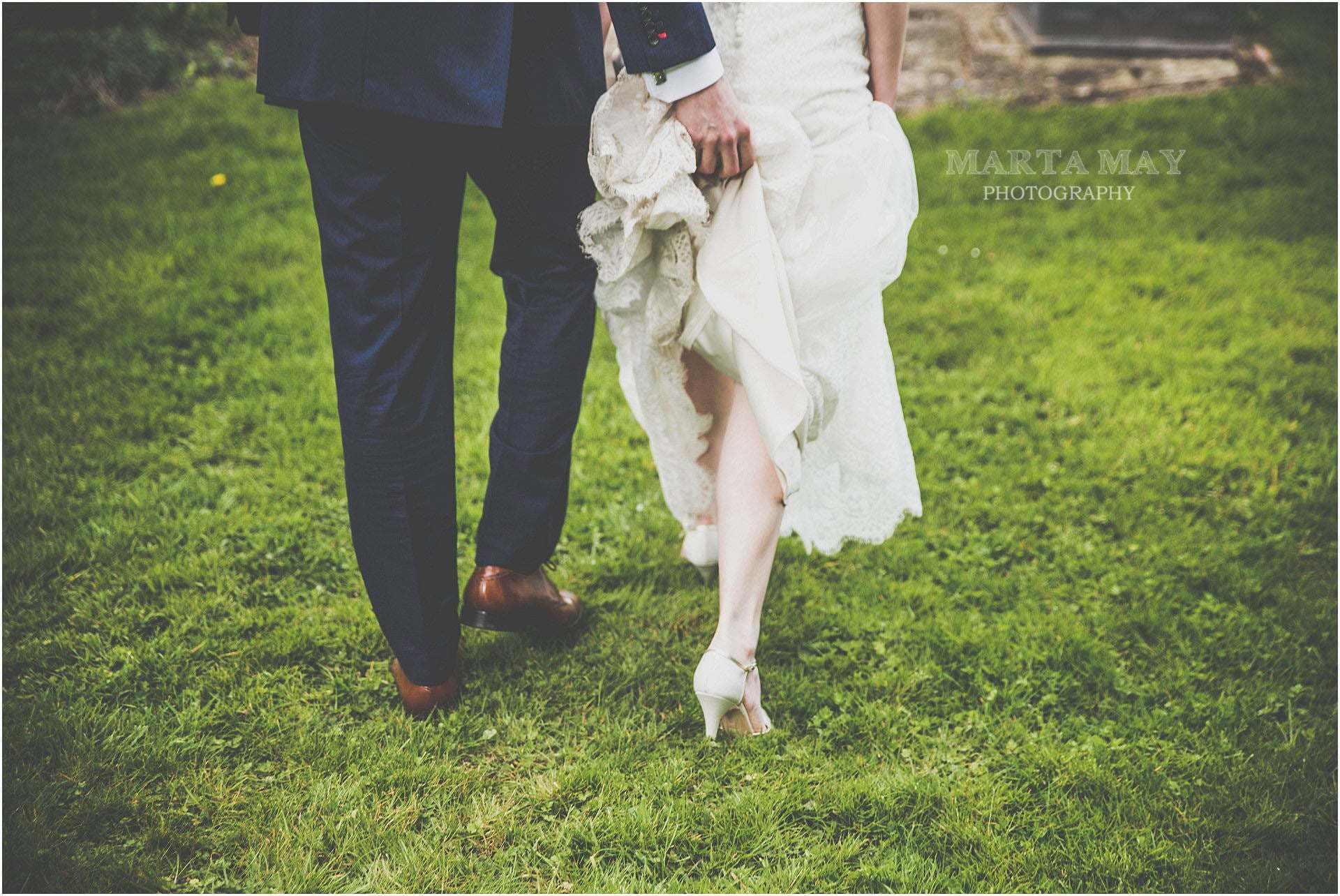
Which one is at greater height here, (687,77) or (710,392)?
(687,77)

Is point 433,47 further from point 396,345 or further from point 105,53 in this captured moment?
point 105,53

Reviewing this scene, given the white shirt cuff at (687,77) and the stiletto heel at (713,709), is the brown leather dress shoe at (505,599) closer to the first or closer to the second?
the stiletto heel at (713,709)

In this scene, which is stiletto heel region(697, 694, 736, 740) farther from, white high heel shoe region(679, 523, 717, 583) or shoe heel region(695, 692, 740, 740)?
white high heel shoe region(679, 523, 717, 583)

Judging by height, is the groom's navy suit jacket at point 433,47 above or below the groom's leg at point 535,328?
above

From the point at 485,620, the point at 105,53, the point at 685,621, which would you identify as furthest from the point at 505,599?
the point at 105,53

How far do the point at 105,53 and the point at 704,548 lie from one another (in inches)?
193

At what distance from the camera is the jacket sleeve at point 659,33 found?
1.67 meters

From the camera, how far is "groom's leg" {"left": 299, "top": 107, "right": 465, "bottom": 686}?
1.69 meters

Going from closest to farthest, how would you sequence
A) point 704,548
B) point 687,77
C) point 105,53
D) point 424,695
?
point 687,77, point 424,695, point 704,548, point 105,53

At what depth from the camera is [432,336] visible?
1864mm

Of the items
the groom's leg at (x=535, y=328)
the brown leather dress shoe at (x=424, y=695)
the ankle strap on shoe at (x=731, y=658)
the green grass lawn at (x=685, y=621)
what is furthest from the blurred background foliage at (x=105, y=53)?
the ankle strap on shoe at (x=731, y=658)

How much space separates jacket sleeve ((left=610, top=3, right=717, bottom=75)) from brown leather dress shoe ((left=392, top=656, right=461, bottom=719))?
4.23 feet

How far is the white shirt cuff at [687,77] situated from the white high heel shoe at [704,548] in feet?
3.77

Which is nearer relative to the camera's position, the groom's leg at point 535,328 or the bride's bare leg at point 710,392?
the groom's leg at point 535,328
